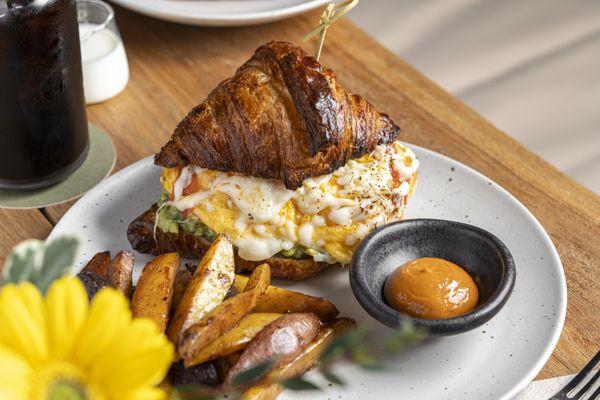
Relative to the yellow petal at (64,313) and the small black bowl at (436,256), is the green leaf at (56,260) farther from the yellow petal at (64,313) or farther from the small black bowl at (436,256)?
the small black bowl at (436,256)

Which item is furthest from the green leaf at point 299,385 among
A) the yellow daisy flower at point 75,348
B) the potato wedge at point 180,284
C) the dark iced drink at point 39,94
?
the dark iced drink at point 39,94

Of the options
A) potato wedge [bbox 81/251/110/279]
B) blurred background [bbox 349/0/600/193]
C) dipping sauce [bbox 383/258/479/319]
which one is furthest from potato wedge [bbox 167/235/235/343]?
blurred background [bbox 349/0/600/193]

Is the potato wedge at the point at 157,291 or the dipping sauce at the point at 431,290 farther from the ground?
the potato wedge at the point at 157,291

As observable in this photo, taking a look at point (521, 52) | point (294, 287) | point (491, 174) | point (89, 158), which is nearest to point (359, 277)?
point (294, 287)

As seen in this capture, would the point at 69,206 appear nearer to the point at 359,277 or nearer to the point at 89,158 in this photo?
the point at 89,158

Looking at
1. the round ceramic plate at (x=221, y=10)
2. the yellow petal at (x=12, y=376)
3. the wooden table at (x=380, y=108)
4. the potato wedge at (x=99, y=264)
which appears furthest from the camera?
the round ceramic plate at (x=221, y=10)

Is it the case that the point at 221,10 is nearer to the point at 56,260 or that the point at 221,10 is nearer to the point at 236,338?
the point at 236,338
